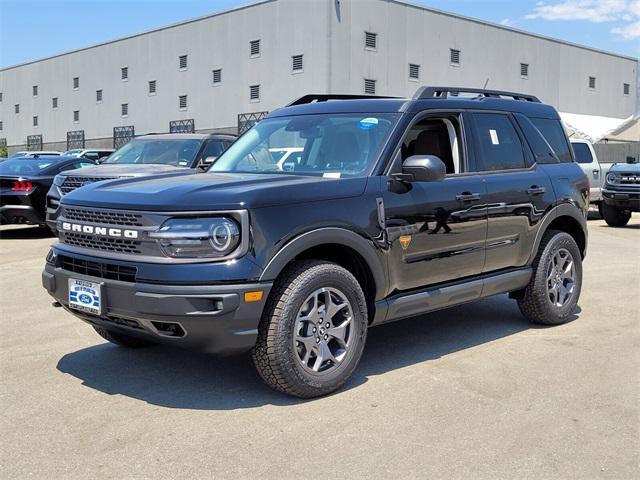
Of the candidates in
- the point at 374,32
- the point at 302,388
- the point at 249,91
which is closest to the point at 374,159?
the point at 302,388

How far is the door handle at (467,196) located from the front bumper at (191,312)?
6.15 ft

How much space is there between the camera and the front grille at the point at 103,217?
13.6 feet

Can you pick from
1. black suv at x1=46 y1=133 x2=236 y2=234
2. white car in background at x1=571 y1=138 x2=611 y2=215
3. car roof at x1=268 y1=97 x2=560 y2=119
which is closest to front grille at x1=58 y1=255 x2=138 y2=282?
car roof at x1=268 y1=97 x2=560 y2=119

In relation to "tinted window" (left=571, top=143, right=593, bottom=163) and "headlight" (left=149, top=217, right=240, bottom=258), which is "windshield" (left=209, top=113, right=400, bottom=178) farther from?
"tinted window" (left=571, top=143, right=593, bottom=163)

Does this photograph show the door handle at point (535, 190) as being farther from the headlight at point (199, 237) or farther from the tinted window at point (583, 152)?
the tinted window at point (583, 152)

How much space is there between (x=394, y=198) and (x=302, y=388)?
142 centimetres

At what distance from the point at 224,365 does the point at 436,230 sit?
1.78 meters

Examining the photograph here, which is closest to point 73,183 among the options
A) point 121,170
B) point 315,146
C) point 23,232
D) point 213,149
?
point 121,170

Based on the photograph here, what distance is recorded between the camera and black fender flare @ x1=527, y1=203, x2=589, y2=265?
603 cm

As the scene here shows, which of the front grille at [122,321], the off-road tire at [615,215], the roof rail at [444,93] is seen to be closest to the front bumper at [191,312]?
the front grille at [122,321]

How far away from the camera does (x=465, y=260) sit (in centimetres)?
530

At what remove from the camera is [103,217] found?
4328mm

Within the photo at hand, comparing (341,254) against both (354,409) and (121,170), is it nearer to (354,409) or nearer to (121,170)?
(354,409)

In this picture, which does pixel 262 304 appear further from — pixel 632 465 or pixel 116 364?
pixel 632 465
